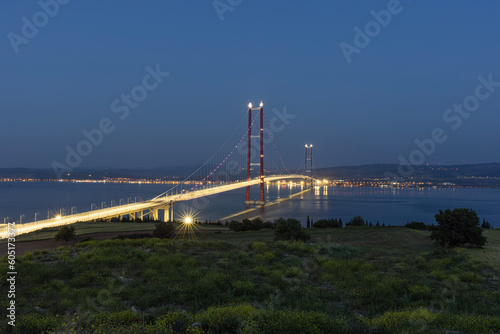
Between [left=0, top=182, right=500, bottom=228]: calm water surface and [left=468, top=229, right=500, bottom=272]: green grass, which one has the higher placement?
[left=468, top=229, right=500, bottom=272]: green grass

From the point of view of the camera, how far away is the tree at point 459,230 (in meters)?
11.6

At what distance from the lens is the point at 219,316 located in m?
4.67

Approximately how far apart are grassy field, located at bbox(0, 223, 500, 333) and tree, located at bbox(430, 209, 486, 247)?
4.62 feet

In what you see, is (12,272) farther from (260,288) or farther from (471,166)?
(471,166)

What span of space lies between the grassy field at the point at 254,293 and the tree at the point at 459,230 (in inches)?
55.5

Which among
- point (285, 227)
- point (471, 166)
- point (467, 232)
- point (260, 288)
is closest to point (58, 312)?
point (260, 288)

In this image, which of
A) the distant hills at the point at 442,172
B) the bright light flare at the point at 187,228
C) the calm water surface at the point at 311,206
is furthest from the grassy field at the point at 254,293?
the distant hills at the point at 442,172

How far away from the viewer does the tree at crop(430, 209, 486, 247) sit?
38.0 ft

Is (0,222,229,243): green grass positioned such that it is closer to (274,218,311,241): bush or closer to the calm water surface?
(274,218,311,241): bush

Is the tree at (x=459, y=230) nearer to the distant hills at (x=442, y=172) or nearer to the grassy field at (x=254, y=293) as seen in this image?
the grassy field at (x=254, y=293)

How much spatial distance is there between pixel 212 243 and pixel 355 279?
204 inches

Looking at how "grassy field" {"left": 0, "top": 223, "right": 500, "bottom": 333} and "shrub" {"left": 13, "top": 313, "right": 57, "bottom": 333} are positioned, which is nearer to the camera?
"shrub" {"left": 13, "top": 313, "right": 57, "bottom": 333}

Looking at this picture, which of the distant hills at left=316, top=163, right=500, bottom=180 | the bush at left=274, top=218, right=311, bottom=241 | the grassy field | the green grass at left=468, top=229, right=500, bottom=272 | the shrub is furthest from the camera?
the distant hills at left=316, top=163, right=500, bottom=180

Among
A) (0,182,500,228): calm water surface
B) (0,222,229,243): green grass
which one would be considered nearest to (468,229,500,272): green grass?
(0,222,229,243): green grass
